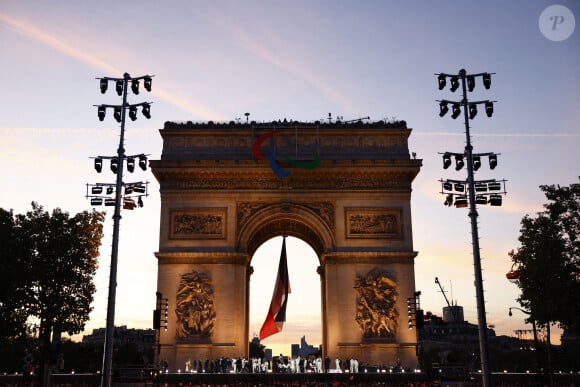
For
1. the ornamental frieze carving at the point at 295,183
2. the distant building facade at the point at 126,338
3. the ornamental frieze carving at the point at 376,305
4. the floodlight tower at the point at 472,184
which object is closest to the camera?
the floodlight tower at the point at 472,184

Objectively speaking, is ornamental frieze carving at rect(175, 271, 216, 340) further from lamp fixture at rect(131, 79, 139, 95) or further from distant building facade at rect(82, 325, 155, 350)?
distant building facade at rect(82, 325, 155, 350)

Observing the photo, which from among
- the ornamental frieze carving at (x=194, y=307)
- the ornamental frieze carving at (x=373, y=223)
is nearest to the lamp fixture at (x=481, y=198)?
the ornamental frieze carving at (x=373, y=223)

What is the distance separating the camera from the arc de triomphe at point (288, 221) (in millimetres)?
39938

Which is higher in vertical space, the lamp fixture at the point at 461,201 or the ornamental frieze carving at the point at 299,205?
the ornamental frieze carving at the point at 299,205

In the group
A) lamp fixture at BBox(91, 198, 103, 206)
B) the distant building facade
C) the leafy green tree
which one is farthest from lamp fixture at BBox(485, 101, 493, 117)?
the distant building facade

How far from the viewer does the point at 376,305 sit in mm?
40406

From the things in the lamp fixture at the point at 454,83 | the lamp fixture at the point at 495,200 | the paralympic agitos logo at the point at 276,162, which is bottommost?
the lamp fixture at the point at 495,200

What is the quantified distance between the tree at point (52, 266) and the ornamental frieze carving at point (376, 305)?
16929 millimetres

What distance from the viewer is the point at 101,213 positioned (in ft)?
126

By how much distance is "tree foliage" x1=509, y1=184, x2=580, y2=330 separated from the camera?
31844 millimetres

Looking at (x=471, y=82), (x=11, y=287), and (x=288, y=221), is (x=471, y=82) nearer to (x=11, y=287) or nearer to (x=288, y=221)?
(x=288, y=221)

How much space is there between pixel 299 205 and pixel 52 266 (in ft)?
53.3

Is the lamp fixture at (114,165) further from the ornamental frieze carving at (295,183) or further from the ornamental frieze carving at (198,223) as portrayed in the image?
the ornamental frieze carving at (295,183)

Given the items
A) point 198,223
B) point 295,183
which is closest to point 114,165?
point 198,223
